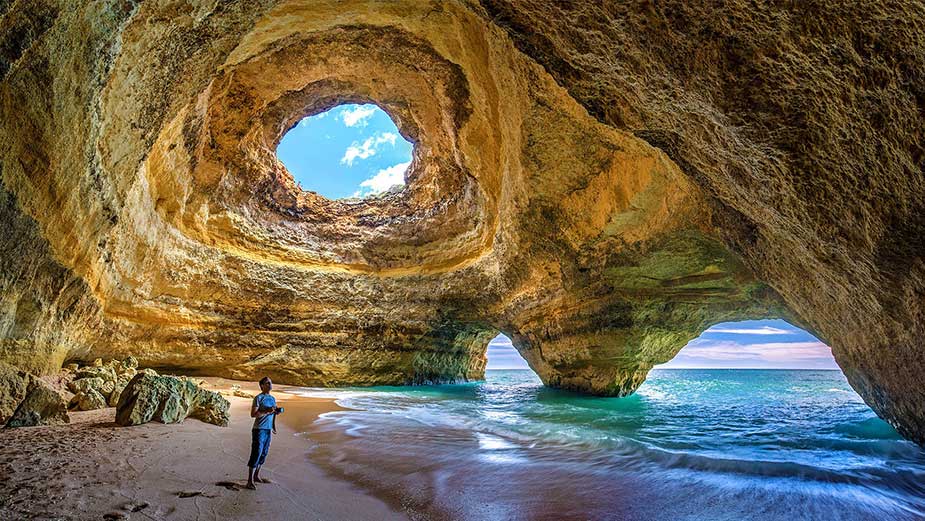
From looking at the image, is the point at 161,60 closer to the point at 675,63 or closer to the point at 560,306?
the point at 675,63

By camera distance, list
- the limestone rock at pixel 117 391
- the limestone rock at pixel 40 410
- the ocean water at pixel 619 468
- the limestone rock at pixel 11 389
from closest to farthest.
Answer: the ocean water at pixel 619 468
the limestone rock at pixel 40 410
the limestone rock at pixel 11 389
the limestone rock at pixel 117 391

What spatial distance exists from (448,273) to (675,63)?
999 cm

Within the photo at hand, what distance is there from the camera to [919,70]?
8.85 feet

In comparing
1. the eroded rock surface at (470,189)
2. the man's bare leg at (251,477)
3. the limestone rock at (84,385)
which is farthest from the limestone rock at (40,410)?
the man's bare leg at (251,477)

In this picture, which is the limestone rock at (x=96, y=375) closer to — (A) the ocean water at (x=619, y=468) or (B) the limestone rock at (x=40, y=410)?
(B) the limestone rock at (x=40, y=410)

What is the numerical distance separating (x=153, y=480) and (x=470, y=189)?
33.1ft

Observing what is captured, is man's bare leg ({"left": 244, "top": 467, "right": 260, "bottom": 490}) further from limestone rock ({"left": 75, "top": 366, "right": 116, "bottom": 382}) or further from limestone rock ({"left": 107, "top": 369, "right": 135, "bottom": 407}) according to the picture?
limestone rock ({"left": 75, "top": 366, "right": 116, "bottom": 382})

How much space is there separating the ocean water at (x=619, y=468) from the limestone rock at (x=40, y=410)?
2.46 metres

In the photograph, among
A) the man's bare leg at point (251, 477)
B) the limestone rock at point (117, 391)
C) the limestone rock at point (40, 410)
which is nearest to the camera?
the man's bare leg at point (251, 477)

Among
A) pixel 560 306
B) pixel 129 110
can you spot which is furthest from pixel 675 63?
pixel 560 306

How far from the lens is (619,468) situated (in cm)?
416

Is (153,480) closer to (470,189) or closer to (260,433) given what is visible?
(260,433)

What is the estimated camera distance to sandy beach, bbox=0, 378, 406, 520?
2.35 meters

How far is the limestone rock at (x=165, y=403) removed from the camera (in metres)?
4.62
